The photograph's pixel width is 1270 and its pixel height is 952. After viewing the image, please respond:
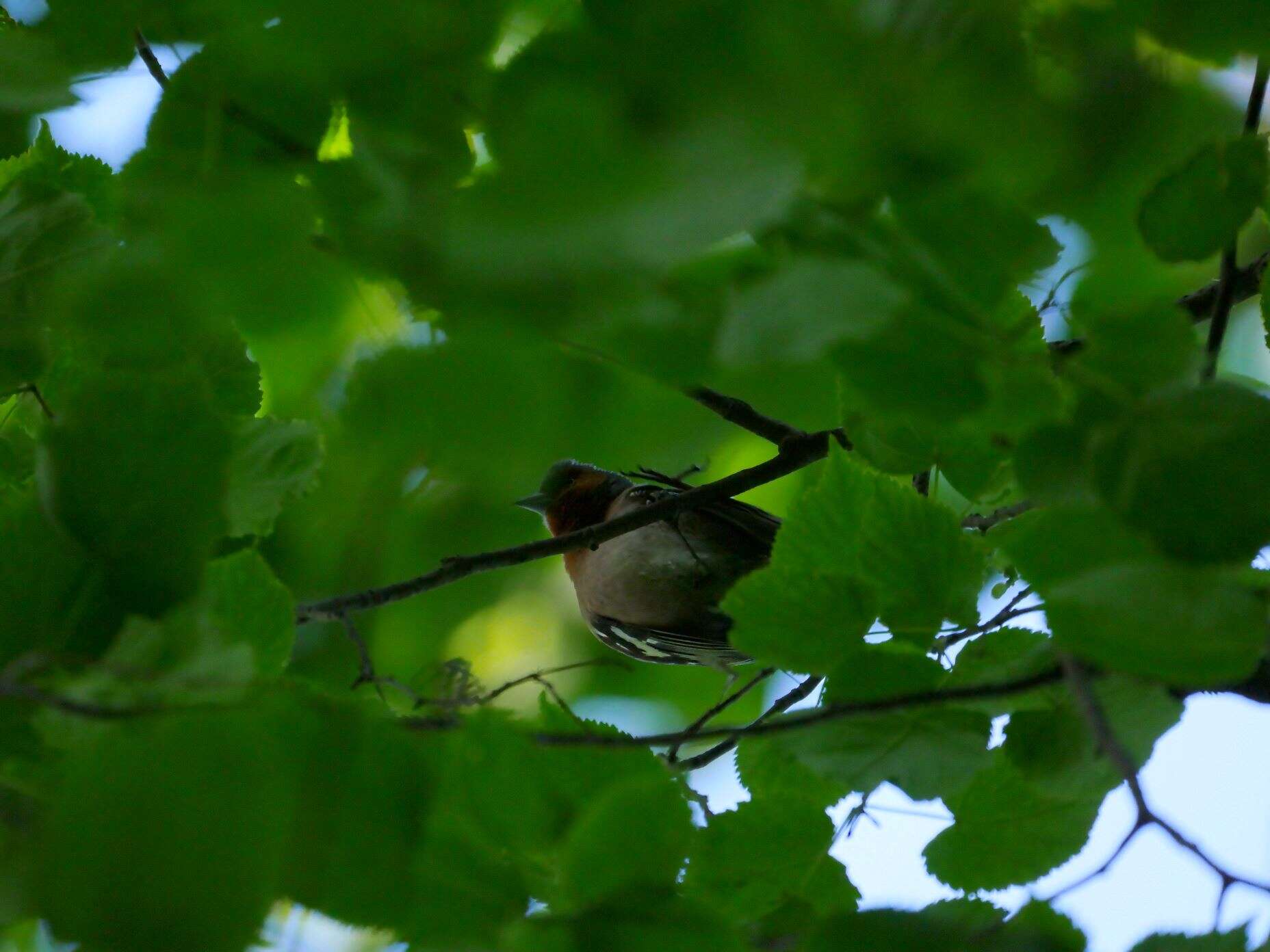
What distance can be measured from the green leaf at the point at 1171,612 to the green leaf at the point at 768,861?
24.6 inches

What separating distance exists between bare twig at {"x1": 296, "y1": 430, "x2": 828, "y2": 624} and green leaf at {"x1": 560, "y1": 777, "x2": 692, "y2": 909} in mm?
722

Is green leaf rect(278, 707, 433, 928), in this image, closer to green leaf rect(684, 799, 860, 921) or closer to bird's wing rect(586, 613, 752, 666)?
green leaf rect(684, 799, 860, 921)

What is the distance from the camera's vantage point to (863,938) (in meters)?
0.89

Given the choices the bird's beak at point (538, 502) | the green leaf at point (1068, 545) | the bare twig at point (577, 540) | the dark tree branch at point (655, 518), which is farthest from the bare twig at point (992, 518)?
the bird's beak at point (538, 502)

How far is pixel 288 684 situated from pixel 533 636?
3.24 metres

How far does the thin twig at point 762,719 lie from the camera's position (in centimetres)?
176

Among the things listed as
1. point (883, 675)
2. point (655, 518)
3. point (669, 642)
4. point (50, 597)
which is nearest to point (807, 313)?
point (883, 675)

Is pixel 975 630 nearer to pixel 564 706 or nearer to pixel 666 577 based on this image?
pixel 564 706

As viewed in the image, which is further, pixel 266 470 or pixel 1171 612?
pixel 266 470

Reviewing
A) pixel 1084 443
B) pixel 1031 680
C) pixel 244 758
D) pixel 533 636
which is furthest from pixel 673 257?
pixel 533 636

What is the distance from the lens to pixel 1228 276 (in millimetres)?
942

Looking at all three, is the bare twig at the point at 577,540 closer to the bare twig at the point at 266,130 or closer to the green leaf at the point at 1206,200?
the bare twig at the point at 266,130

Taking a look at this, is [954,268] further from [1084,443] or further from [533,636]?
[533,636]

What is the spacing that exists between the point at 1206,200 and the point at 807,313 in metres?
0.40
